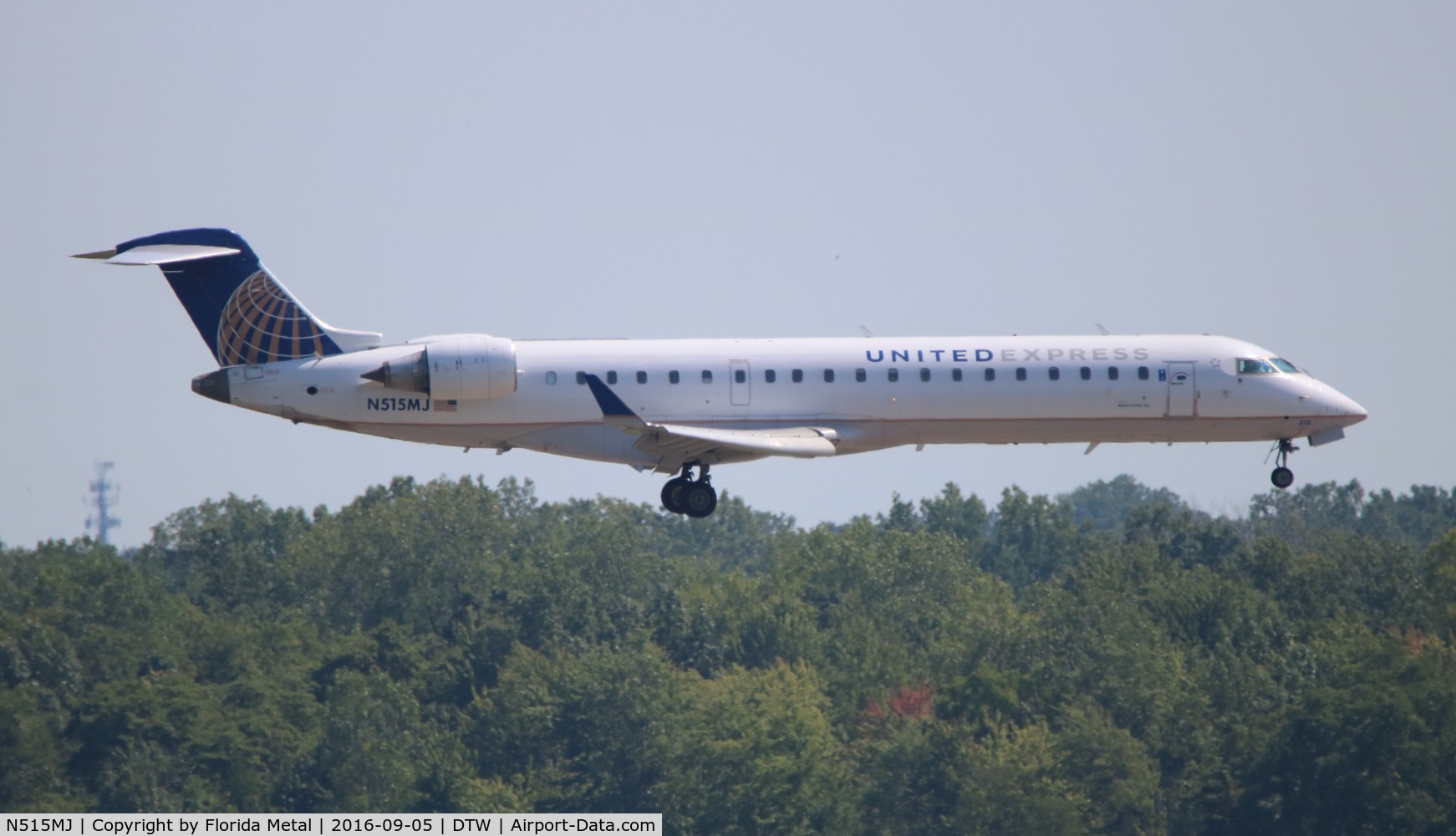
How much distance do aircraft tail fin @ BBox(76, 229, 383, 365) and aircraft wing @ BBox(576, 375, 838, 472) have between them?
5801 mm

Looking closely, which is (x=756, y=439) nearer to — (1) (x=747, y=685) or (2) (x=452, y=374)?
(2) (x=452, y=374)

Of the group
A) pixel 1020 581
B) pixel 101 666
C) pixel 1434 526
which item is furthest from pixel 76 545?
pixel 1434 526

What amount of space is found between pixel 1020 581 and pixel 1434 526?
133ft

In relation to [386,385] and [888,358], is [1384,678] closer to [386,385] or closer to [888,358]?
[888,358]

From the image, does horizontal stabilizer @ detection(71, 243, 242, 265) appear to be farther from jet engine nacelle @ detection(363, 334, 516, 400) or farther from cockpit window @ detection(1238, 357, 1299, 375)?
cockpit window @ detection(1238, 357, 1299, 375)

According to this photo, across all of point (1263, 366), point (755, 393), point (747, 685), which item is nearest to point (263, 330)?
point (755, 393)

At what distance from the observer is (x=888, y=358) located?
125ft

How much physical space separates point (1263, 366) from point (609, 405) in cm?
1408

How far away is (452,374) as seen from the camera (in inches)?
1469

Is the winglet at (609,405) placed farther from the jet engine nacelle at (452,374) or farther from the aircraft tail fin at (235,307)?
the aircraft tail fin at (235,307)

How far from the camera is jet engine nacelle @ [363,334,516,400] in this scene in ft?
122

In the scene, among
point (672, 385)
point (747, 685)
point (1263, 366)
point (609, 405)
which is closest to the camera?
point (609, 405)

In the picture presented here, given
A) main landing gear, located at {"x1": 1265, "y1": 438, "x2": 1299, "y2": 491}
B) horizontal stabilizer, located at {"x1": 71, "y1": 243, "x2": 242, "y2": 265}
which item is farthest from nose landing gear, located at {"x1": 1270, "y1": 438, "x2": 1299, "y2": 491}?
horizontal stabilizer, located at {"x1": 71, "y1": 243, "x2": 242, "y2": 265}

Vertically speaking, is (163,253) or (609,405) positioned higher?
(163,253)
